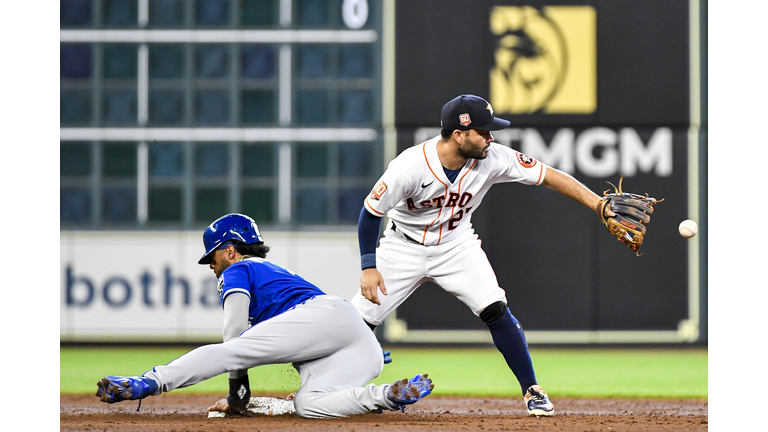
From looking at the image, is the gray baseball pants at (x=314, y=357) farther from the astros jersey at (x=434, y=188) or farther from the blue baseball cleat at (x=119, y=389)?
the astros jersey at (x=434, y=188)

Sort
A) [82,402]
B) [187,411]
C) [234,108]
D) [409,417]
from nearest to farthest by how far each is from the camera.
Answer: [409,417]
[187,411]
[82,402]
[234,108]

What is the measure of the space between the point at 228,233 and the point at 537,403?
1.63 meters

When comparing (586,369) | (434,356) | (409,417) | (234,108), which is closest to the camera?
(409,417)

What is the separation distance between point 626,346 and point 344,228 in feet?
10.1

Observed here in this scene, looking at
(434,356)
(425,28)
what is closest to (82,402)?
(434,356)

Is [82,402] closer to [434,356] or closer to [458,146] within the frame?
[458,146]

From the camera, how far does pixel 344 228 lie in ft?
29.2

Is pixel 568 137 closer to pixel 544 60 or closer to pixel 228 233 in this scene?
pixel 544 60

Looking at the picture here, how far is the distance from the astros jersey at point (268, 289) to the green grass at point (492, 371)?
1.24 metres

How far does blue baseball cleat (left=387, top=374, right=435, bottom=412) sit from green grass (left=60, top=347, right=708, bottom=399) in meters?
1.64

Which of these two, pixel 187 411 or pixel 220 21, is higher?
pixel 220 21

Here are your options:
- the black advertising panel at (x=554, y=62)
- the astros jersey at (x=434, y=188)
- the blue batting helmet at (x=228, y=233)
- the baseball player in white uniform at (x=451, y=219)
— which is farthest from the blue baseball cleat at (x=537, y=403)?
the black advertising panel at (x=554, y=62)

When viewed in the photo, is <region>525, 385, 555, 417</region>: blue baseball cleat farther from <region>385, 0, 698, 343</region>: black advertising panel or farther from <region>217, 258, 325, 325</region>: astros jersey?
<region>385, 0, 698, 343</region>: black advertising panel

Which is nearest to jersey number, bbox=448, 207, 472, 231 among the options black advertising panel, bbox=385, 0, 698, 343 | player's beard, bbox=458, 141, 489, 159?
player's beard, bbox=458, 141, 489, 159
